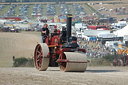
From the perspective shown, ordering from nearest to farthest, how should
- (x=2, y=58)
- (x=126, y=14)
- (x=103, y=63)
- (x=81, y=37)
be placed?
(x=103, y=63)
(x=2, y=58)
(x=81, y=37)
(x=126, y=14)

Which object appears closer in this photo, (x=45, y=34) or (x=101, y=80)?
(x=101, y=80)

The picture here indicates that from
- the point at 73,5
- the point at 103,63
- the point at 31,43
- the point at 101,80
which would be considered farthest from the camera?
the point at 73,5

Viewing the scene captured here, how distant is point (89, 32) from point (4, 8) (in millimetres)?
50835

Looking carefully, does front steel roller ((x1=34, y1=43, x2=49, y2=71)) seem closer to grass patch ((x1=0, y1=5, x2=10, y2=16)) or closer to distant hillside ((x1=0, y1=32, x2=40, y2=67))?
distant hillside ((x1=0, y1=32, x2=40, y2=67))

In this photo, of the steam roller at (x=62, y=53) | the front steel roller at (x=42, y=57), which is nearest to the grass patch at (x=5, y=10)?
the front steel roller at (x=42, y=57)

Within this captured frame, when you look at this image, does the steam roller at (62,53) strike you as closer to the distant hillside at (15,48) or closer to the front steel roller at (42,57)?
the front steel roller at (42,57)

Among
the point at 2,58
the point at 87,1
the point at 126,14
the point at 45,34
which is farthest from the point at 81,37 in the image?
the point at 87,1

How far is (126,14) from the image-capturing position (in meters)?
83.6

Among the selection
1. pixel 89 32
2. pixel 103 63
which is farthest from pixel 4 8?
pixel 103 63

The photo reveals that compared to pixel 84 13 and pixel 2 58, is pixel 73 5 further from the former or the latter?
pixel 2 58

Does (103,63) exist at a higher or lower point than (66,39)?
lower

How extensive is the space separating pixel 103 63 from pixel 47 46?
26.7 feet

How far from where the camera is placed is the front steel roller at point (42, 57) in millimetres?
11945

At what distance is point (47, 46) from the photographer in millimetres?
12062
